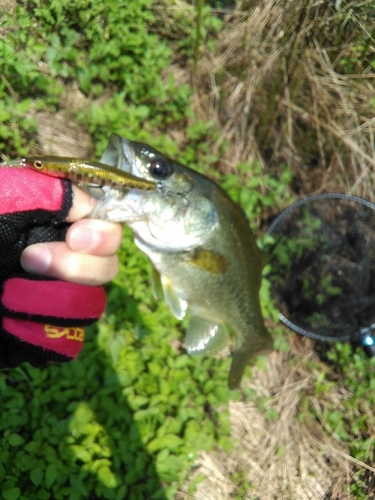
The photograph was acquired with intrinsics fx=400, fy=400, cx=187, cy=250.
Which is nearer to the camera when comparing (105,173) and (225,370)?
(105,173)

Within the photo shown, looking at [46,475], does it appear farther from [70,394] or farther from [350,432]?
[350,432]

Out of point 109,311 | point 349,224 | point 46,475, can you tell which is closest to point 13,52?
point 109,311

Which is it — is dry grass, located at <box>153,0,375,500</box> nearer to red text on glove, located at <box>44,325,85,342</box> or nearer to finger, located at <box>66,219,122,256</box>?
red text on glove, located at <box>44,325,85,342</box>

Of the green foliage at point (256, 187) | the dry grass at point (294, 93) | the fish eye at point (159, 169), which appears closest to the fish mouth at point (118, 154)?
the fish eye at point (159, 169)

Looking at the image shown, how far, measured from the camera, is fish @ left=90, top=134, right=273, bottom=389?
5.68ft

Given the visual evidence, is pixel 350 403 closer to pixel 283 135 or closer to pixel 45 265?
pixel 283 135

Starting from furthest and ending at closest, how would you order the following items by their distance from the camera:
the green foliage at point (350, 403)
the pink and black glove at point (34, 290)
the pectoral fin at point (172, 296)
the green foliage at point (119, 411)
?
the green foliage at point (350, 403) → the green foliage at point (119, 411) → the pectoral fin at point (172, 296) → the pink and black glove at point (34, 290)

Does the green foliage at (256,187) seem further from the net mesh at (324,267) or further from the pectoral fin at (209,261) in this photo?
the pectoral fin at (209,261)

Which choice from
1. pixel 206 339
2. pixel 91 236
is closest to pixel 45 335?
pixel 91 236

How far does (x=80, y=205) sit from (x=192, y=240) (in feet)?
1.76

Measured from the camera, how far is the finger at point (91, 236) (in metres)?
1.68

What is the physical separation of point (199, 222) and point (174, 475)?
6.41 feet

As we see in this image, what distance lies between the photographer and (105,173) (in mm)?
1452

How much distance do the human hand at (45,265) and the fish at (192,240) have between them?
0.12 meters
